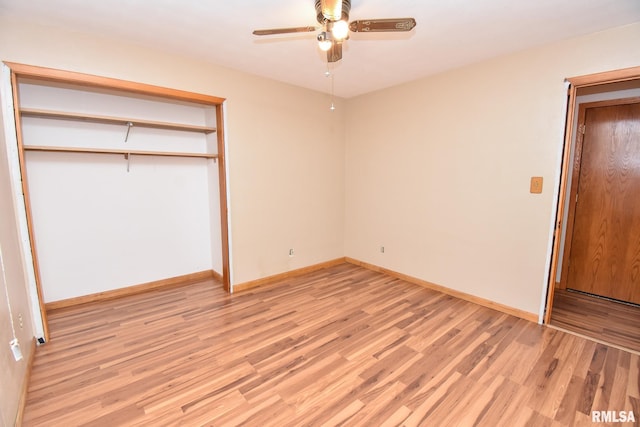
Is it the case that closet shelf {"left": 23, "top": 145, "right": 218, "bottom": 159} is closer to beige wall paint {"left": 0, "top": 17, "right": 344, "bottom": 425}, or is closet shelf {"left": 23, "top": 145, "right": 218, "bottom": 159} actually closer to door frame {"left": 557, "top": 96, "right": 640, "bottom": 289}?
beige wall paint {"left": 0, "top": 17, "right": 344, "bottom": 425}

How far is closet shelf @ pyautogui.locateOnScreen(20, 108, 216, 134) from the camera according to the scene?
8.48 feet

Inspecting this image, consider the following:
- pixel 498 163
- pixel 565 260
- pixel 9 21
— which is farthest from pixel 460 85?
pixel 9 21

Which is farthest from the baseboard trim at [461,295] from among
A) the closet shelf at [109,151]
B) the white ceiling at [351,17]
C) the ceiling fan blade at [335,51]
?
the ceiling fan blade at [335,51]

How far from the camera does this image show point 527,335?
103 inches

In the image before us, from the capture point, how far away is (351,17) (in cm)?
217

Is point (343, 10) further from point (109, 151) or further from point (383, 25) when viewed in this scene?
point (109, 151)

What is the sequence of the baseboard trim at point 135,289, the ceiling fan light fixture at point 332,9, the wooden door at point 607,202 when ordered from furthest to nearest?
the wooden door at point 607,202 → the baseboard trim at point 135,289 → the ceiling fan light fixture at point 332,9

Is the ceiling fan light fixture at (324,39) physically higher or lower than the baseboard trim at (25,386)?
higher

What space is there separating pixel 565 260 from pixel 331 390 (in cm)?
352

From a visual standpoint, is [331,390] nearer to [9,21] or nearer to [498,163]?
[498,163]

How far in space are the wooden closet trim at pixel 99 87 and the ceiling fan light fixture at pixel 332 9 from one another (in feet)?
6.24

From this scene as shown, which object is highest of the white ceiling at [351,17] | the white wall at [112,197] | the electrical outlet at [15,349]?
the white ceiling at [351,17]

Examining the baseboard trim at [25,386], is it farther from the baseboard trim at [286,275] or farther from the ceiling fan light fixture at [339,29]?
the ceiling fan light fixture at [339,29]

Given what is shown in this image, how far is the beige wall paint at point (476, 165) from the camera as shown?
2.64 meters
